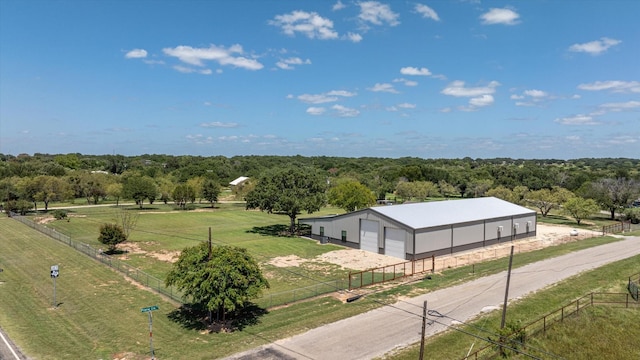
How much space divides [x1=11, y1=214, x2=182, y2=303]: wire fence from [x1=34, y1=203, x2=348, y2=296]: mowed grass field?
1092 mm

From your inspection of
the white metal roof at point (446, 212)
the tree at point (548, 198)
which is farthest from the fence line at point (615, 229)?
the white metal roof at point (446, 212)

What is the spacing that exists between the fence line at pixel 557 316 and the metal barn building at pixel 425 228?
47.8ft

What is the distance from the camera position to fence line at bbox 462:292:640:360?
19547 mm

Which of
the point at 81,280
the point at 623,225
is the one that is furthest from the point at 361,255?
the point at 623,225

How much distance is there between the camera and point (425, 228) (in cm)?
4025

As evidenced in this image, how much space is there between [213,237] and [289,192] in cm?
1082

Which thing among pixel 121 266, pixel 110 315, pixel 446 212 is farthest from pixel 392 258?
pixel 110 315

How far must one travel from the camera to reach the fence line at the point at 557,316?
19547 millimetres

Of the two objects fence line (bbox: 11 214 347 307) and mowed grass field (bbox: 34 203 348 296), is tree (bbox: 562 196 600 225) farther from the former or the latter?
fence line (bbox: 11 214 347 307)

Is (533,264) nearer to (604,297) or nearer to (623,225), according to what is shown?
(604,297)

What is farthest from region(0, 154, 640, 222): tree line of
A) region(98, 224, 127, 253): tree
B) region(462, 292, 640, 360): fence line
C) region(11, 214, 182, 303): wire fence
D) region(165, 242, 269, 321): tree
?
region(462, 292, 640, 360): fence line

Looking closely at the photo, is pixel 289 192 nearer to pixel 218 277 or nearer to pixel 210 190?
pixel 218 277

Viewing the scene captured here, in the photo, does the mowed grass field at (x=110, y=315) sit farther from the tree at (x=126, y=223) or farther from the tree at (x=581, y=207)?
the tree at (x=581, y=207)

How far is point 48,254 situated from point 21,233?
1556 cm
